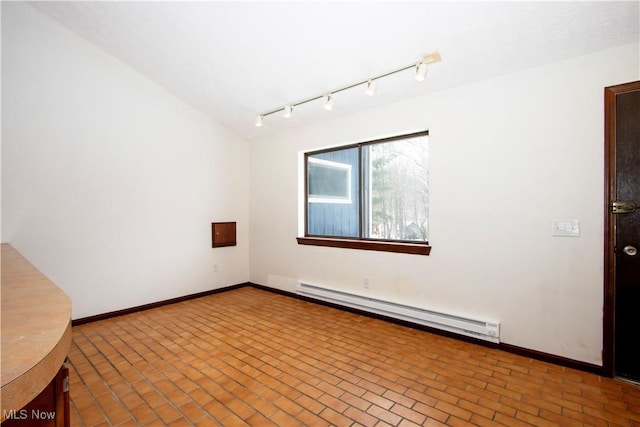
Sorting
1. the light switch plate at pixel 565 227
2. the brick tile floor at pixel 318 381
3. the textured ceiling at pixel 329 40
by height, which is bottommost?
the brick tile floor at pixel 318 381

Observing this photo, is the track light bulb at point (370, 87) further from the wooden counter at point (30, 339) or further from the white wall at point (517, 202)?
the wooden counter at point (30, 339)

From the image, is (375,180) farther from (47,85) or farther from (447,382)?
(47,85)

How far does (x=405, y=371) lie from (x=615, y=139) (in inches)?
91.8

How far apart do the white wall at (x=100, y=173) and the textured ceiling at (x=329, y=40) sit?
38 centimetres

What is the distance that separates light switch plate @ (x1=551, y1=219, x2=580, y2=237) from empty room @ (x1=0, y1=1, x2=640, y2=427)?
20 millimetres

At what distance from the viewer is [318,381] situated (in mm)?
2234

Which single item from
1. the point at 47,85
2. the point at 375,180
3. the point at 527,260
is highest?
the point at 47,85

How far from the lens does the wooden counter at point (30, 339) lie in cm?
58

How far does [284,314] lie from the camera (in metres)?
3.71

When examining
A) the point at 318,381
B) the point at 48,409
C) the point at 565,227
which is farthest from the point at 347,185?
the point at 48,409

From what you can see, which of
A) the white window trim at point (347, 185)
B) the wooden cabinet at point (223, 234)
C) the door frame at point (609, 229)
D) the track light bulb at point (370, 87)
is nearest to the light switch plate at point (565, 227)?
the door frame at point (609, 229)

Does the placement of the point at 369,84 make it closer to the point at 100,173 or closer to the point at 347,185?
the point at 347,185

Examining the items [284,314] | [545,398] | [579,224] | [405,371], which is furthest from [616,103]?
[284,314]

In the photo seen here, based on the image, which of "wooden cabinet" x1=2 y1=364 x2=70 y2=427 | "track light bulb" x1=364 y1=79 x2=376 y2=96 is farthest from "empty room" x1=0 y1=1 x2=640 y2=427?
"track light bulb" x1=364 y1=79 x2=376 y2=96
